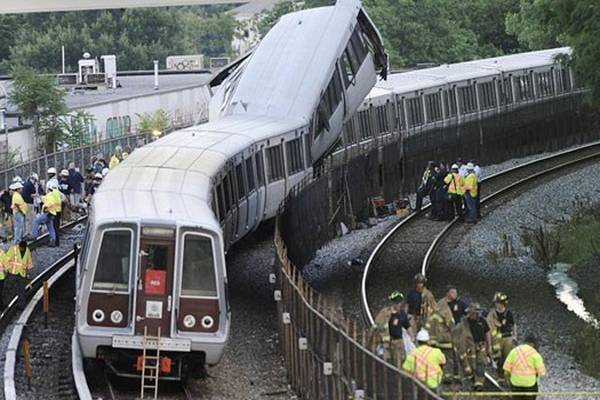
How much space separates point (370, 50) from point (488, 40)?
2073 inches

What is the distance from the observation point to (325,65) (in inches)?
1316

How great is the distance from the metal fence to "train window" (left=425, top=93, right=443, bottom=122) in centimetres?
2267

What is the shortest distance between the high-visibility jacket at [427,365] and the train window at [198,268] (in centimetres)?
400

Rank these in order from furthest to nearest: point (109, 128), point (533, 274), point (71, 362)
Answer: point (109, 128), point (533, 274), point (71, 362)

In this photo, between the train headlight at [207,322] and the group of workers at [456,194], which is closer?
the train headlight at [207,322]

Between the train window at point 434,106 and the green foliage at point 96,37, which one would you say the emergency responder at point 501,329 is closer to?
the train window at point 434,106

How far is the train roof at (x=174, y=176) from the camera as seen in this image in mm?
20406

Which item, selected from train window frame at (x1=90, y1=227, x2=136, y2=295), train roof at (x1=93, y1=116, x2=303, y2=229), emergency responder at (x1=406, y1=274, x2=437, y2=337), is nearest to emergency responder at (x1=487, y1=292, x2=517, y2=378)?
emergency responder at (x1=406, y1=274, x2=437, y2=337)

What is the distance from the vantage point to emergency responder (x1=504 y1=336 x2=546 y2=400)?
1761 cm

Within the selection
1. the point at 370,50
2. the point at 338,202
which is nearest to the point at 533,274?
the point at 338,202

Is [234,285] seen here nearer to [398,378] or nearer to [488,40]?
[398,378]

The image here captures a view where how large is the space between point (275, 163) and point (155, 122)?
2410 cm

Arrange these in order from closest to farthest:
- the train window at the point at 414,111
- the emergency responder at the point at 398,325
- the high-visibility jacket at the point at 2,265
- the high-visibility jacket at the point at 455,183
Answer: the emergency responder at the point at 398,325
the high-visibility jacket at the point at 2,265
the high-visibility jacket at the point at 455,183
the train window at the point at 414,111

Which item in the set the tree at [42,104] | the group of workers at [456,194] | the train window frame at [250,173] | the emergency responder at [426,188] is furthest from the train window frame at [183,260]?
the tree at [42,104]
